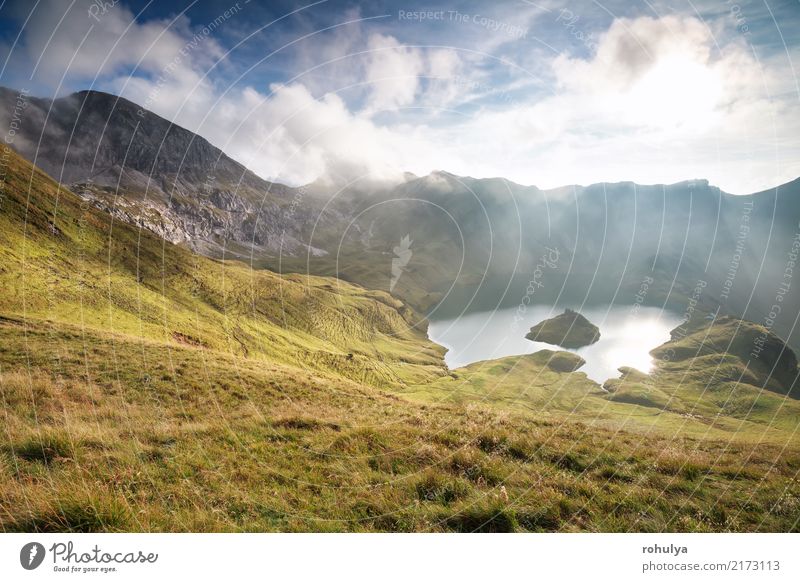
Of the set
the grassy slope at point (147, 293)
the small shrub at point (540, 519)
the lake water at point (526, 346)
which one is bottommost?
the lake water at point (526, 346)

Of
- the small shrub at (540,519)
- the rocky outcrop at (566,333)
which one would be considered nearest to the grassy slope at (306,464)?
the small shrub at (540,519)

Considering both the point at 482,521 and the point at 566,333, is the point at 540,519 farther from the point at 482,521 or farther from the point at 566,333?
the point at 566,333

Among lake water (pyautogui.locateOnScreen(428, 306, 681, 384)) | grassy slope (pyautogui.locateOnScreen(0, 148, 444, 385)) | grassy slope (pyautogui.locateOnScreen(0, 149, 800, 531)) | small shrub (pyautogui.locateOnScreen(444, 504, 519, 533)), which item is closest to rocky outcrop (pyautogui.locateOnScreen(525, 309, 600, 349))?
lake water (pyautogui.locateOnScreen(428, 306, 681, 384))

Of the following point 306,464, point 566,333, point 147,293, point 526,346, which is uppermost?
point 147,293

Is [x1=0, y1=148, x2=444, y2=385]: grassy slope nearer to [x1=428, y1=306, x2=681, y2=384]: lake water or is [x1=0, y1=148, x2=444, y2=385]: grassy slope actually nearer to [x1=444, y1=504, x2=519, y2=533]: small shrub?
[x1=444, y1=504, x2=519, y2=533]: small shrub

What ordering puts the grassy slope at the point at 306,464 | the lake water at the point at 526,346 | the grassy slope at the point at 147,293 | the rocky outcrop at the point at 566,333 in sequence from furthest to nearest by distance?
the rocky outcrop at the point at 566,333 → the lake water at the point at 526,346 → the grassy slope at the point at 147,293 → the grassy slope at the point at 306,464

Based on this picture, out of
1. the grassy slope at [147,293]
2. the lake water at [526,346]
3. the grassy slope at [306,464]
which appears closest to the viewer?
the grassy slope at [306,464]

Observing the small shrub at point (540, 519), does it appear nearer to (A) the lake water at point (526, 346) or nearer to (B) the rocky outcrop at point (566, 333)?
(A) the lake water at point (526, 346)

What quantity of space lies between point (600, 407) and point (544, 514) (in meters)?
95.2

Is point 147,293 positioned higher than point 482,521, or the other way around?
point 147,293

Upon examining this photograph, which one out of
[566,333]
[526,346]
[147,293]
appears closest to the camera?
[147,293]

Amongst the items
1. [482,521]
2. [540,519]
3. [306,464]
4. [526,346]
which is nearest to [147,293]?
[306,464]

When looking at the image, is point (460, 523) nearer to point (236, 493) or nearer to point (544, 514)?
point (544, 514)

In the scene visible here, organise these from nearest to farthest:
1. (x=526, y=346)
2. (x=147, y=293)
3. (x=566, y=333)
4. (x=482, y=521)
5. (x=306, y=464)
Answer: (x=482, y=521) < (x=306, y=464) < (x=147, y=293) < (x=526, y=346) < (x=566, y=333)
